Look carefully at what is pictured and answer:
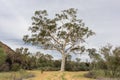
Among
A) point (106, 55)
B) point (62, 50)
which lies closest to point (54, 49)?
point (62, 50)

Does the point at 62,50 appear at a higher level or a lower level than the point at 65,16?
lower

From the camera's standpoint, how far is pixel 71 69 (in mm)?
41438

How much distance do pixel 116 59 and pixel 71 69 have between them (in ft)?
51.6

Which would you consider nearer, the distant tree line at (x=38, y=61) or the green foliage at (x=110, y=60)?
the green foliage at (x=110, y=60)

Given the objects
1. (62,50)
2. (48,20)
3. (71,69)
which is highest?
(48,20)

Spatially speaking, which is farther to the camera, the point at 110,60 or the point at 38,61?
the point at 38,61

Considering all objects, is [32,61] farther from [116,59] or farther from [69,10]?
[116,59]

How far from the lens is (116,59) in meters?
26.4

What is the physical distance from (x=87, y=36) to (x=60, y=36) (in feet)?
13.3

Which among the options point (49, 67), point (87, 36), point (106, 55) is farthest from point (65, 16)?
point (106, 55)

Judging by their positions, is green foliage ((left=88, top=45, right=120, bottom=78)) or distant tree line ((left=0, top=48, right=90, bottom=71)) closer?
green foliage ((left=88, top=45, right=120, bottom=78))

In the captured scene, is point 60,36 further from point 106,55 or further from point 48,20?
point 106,55

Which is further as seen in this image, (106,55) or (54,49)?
(54,49)

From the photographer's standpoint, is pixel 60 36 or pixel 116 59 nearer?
pixel 116 59
